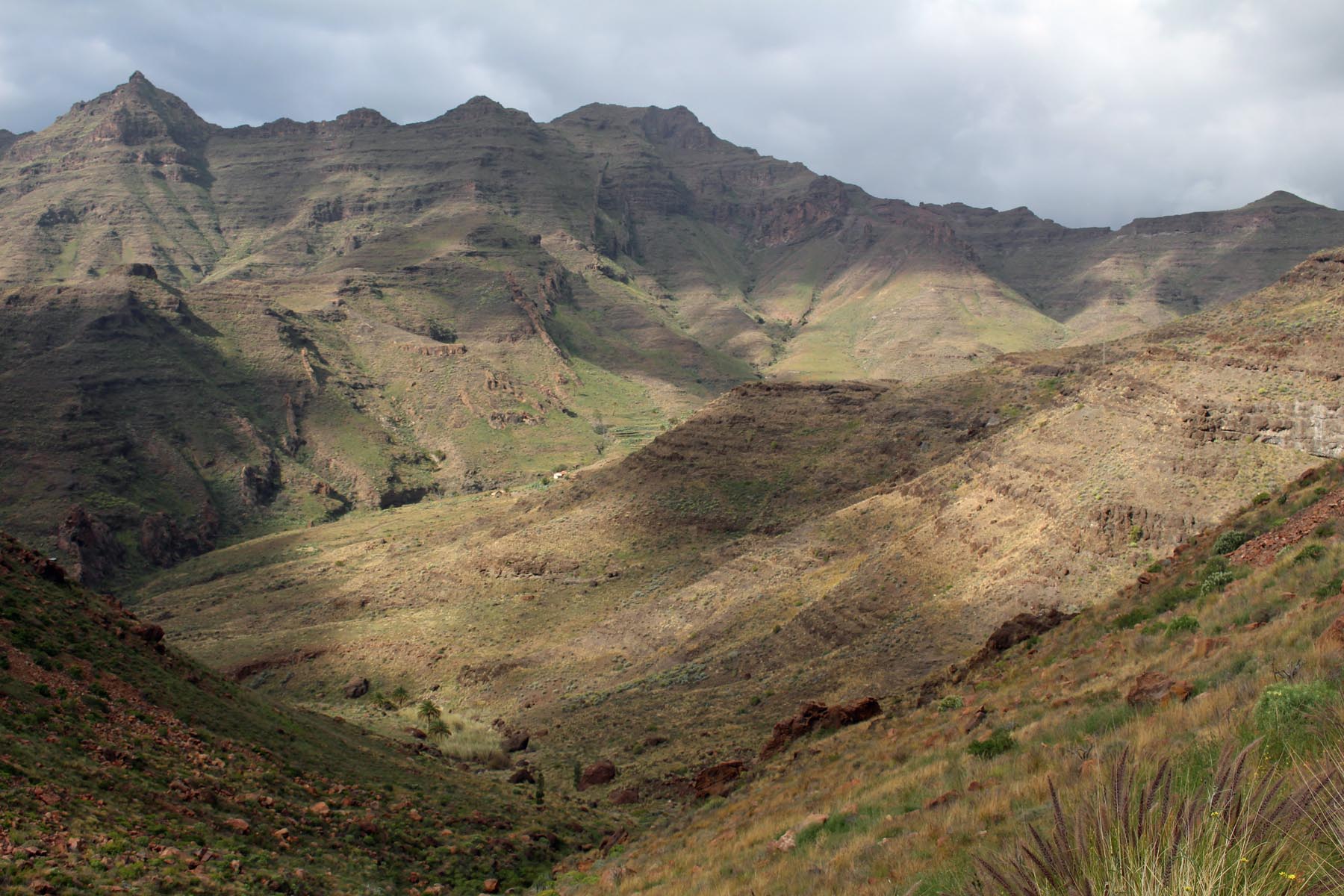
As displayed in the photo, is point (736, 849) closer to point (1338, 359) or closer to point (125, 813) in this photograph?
point (125, 813)

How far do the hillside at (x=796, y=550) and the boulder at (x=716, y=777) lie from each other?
3066 millimetres

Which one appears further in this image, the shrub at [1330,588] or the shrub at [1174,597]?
the shrub at [1174,597]

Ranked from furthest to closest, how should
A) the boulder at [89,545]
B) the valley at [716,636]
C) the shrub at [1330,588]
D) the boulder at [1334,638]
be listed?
1. the boulder at [89,545]
2. the shrub at [1330,588]
3. the valley at [716,636]
4. the boulder at [1334,638]

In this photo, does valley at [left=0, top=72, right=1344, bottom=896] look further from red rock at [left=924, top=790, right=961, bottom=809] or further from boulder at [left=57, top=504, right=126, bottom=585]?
boulder at [left=57, top=504, right=126, bottom=585]

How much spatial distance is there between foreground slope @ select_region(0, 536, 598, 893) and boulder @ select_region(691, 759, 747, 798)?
10.9ft

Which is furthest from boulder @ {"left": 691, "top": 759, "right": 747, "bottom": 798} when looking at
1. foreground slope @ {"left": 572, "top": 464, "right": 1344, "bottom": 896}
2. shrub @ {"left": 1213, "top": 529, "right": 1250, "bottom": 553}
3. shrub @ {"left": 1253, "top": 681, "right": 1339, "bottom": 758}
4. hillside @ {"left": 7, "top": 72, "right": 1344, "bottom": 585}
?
hillside @ {"left": 7, "top": 72, "right": 1344, "bottom": 585}

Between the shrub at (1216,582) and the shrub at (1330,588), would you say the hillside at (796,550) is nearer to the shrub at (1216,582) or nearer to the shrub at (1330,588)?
the shrub at (1216,582)

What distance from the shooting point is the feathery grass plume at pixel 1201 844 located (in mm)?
4422

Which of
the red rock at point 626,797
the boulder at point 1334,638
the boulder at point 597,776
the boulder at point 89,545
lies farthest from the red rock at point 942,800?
the boulder at point 89,545

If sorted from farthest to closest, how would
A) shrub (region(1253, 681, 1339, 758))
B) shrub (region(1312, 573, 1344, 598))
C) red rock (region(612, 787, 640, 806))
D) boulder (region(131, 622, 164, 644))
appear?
red rock (region(612, 787, 640, 806)) < boulder (region(131, 622, 164, 644)) < shrub (region(1312, 573, 1344, 598)) < shrub (region(1253, 681, 1339, 758))

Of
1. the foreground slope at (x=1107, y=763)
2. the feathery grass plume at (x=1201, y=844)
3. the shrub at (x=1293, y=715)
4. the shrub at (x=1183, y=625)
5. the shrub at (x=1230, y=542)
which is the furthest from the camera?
the shrub at (x=1230, y=542)

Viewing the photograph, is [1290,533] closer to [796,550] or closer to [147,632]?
[147,632]

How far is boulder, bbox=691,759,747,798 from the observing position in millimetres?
23731

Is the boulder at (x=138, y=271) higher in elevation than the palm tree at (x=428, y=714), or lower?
higher
